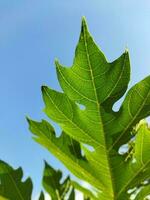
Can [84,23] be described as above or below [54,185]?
above

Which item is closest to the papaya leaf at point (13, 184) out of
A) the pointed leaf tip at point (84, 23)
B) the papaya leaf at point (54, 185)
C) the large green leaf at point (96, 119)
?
the papaya leaf at point (54, 185)

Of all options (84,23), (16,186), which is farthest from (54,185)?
(84,23)

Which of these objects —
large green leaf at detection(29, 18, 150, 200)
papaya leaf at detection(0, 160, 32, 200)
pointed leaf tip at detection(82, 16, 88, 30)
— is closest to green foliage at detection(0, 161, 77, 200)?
papaya leaf at detection(0, 160, 32, 200)

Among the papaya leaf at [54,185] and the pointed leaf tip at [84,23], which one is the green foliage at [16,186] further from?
the pointed leaf tip at [84,23]

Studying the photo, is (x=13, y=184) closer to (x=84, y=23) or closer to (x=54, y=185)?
(x=54, y=185)

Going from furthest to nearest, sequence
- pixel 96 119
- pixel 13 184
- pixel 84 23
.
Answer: pixel 13 184 < pixel 96 119 < pixel 84 23

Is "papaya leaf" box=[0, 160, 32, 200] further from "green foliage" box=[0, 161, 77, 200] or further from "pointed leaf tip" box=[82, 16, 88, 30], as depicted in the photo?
"pointed leaf tip" box=[82, 16, 88, 30]

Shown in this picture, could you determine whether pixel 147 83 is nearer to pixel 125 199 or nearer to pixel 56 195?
pixel 125 199
